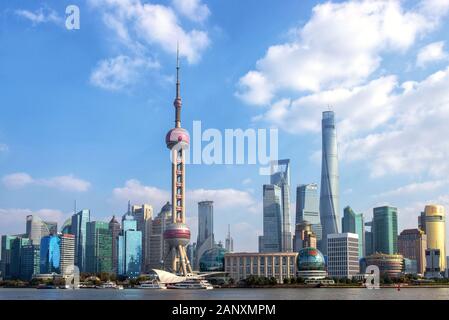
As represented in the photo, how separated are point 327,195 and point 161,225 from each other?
125 ft

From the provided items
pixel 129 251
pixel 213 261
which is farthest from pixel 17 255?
pixel 213 261

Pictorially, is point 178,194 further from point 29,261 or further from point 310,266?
point 29,261

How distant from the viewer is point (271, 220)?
126812mm

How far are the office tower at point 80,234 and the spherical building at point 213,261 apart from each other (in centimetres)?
3136

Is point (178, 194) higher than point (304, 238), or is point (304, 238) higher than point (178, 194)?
point (178, 194)

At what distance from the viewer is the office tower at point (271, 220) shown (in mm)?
124875

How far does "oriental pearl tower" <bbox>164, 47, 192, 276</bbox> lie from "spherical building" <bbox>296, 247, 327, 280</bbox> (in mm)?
14142

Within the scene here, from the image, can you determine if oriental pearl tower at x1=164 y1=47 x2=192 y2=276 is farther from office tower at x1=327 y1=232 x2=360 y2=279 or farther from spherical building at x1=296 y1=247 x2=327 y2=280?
office tower at x1=327 y1=232 x2=360 y2=279

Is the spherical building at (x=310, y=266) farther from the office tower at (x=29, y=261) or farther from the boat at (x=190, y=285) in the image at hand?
the office tower at (x=29, y=261)

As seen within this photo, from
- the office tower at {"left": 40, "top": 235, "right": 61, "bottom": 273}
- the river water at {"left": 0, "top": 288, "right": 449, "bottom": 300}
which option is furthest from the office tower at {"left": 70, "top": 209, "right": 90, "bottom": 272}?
the river water at {"left": 0, "top": 288, "right": 449, "bottom": 300}

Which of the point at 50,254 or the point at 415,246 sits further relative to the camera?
the point at 415,246

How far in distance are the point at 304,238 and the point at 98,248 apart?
3645cm

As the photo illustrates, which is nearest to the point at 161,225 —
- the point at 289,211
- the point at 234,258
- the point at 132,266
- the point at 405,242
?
the point at 132,266
